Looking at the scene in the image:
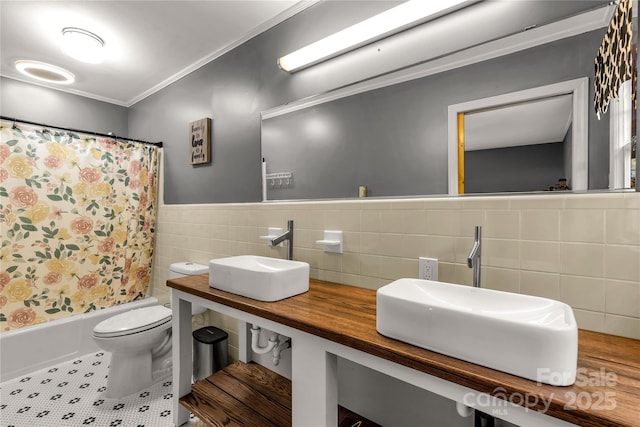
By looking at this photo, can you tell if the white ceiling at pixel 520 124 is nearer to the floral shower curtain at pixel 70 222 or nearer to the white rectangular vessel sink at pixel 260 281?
the white rectangular vessel sink at pixel 260 281

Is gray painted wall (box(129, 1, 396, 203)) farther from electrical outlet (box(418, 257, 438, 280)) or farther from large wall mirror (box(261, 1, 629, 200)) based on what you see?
electrical outlet (box(418, 257, 438, 280))

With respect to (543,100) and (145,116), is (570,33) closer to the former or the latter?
(543,100)

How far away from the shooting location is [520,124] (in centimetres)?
107

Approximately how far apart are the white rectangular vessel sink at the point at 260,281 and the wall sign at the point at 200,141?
1.19m

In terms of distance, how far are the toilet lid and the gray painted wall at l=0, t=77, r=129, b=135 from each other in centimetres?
209

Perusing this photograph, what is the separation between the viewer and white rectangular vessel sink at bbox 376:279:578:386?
0.63 m

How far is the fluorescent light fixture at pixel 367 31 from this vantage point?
1273mm

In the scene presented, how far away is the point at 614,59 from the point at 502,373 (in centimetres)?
102

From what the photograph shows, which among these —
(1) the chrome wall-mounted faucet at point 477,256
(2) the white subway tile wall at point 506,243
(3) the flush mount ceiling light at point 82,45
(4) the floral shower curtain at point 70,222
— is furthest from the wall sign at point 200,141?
(1) the chrome wall-mounted faucet at point 477,256

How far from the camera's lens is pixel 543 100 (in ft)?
3.39

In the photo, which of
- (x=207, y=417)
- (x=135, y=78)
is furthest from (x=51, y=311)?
(x=135, y=78)

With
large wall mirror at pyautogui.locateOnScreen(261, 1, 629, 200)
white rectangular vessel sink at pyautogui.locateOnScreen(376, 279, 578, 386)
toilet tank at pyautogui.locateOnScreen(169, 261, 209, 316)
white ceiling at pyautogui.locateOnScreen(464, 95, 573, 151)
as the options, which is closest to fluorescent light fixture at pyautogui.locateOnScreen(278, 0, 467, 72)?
large wall mirror at pyautogui.locateOnScreen(261, 1, 629, 200)

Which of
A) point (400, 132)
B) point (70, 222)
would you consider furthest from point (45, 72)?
point (400, 132)

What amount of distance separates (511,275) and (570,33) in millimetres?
826
